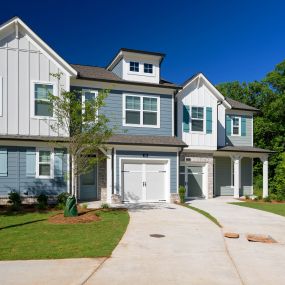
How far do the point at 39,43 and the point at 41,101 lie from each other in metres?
3.03

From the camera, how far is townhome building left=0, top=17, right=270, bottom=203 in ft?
55.0

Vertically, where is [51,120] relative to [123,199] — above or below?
above

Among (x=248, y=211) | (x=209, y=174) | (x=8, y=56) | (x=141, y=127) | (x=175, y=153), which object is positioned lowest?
(x=248, y=211)

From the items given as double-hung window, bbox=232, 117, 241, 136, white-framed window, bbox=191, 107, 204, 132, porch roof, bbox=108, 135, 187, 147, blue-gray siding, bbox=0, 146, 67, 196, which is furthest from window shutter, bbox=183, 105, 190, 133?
blue-gray siding, bbox=0, 146, 67, 196

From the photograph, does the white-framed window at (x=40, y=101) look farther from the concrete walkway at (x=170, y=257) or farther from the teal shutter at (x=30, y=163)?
the concrete walkway at (x=170, y=257)

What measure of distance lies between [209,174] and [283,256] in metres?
13.8

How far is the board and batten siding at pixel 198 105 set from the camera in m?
21.3

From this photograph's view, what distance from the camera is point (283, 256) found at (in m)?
8.41

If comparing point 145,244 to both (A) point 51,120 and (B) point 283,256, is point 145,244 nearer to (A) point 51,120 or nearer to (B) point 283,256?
(B) point 283,256

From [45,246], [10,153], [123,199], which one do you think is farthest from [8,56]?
[45,246]

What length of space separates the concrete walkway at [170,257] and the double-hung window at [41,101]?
788 cm

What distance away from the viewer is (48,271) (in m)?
6.60

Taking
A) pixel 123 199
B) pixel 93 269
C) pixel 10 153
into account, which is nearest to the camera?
pixel 93 269

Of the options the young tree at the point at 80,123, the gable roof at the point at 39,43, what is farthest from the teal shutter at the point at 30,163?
the gable roof at the point at 39,43
